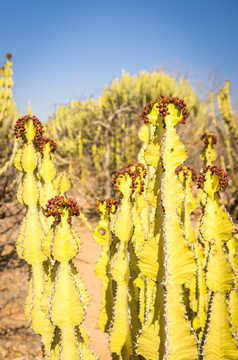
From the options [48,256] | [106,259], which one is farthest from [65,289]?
[106,259]

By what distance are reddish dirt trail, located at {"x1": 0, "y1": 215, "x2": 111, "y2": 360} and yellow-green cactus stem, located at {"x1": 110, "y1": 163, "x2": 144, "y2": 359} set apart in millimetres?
570

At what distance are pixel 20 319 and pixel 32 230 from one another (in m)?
3.28

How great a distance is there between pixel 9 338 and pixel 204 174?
3680 millimetres

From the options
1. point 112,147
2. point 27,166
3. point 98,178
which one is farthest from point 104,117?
Result: point 27,166

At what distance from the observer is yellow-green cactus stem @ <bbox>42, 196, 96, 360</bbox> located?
152 centimetres

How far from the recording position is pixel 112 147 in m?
12.3

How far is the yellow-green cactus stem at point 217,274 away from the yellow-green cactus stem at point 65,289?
2.24 ft

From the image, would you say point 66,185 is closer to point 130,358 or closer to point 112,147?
point 130,358

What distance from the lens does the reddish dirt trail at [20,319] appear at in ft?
12.2

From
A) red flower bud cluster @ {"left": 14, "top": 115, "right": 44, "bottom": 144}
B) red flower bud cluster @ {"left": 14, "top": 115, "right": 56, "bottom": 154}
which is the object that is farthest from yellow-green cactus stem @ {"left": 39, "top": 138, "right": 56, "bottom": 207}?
red flower bud cluster @ {"left": 14, "top": 115, "right": 44, "bottom": 144}

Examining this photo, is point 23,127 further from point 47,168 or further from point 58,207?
point 58,207

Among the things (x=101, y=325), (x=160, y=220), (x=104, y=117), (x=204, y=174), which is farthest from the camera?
(x=104, y=117)

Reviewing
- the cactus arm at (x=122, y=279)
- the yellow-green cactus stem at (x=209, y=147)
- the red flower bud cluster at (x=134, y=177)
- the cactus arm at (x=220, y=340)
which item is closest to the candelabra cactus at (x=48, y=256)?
the cactus arm at (x=122, y=279)

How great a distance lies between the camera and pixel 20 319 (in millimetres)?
4535
